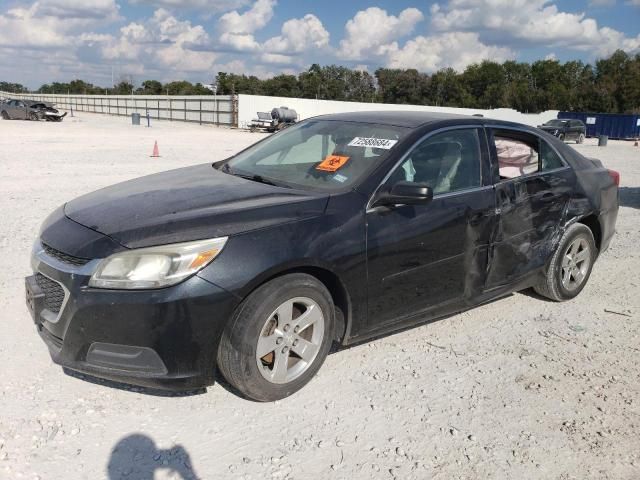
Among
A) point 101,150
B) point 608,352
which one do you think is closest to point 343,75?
point 101,150

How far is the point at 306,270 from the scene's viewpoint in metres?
3.25

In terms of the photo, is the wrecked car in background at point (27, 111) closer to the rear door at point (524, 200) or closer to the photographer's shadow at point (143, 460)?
the rear door at point (524, 200)

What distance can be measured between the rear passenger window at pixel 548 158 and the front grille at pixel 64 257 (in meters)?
3.71

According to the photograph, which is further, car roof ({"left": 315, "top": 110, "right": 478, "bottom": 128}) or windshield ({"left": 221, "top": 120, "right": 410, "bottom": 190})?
car roof ({"left": 315, "top": 110, "right": 478, "bottom": 128})

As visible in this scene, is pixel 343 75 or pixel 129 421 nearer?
pixel 129 421

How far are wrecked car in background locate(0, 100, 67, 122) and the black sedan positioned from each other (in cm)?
4120

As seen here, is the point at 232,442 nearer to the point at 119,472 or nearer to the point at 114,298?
the point at 119,472

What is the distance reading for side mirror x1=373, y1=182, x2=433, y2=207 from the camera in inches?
135

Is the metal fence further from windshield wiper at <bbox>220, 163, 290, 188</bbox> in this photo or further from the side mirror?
Answer: the side mirror

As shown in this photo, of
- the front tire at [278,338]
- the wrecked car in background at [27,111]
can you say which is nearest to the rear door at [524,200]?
the front tire at [278,338]

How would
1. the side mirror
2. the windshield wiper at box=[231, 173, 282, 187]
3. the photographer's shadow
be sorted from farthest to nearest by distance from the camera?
the windshield wiper at box=[231, 173, 282, 187]
the side mirror
the photographer's shadow

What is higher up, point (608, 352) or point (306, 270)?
point (306, 270)

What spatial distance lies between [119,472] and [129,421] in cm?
43

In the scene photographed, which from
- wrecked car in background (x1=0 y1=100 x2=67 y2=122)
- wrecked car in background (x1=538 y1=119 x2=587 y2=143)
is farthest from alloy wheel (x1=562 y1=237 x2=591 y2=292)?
wrecked car in background (x1=0 y1=100 x2=67 y2=122)
